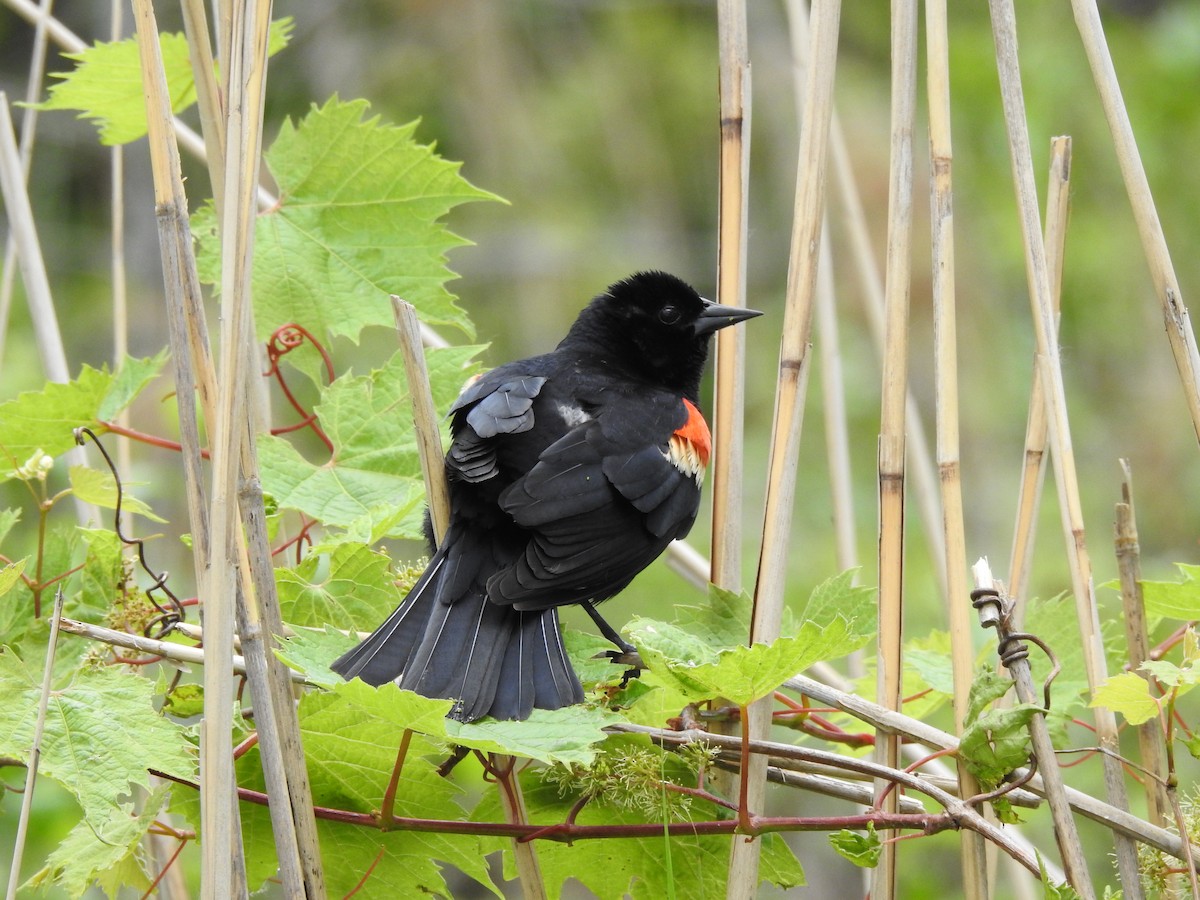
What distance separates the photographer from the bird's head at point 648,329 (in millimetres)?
2602

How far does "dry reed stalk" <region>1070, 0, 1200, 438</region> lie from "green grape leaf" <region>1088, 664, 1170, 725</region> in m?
0.39

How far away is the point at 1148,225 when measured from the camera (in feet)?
5.34

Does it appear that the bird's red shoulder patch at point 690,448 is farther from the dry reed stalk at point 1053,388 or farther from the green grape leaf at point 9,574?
the green grape leaf at point 9,574

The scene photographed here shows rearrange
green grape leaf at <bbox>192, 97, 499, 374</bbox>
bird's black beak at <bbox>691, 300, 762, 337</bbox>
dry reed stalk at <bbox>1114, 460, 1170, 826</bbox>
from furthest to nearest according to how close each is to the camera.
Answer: green grape leaf at <bbox>192, 97, 499, 374</bbox>
bird's black beak at <bbox>691, 300, 762, 337</bbox>
dry reed stalk at <bbox>1114, 460, 1170, 826</bbox>

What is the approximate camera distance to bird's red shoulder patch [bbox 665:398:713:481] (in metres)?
2.20

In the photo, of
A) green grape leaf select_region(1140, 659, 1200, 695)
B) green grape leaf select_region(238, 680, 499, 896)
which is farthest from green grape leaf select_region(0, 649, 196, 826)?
green grape leaf select_region(1140, 659, 1200, 695)

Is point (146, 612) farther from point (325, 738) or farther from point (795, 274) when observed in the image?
point (795, 274)

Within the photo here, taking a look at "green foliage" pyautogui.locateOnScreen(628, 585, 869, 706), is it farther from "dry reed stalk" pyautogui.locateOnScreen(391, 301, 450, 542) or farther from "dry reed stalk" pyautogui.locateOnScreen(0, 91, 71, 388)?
"dry reed stalk" pyautogui.locateOnScreen(0, 91, 71, 388)

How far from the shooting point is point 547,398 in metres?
2.21

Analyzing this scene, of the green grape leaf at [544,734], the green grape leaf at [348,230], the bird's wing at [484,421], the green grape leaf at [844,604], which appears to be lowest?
the green grape leaf at [544,734]

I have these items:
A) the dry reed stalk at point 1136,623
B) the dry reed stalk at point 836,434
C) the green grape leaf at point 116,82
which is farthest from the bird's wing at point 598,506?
the green grape leaf at point 116,82

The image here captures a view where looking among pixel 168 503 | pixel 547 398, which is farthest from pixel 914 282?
pixel 547 398

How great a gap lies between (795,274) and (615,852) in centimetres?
85

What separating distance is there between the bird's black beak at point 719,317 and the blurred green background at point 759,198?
2.82 meters
